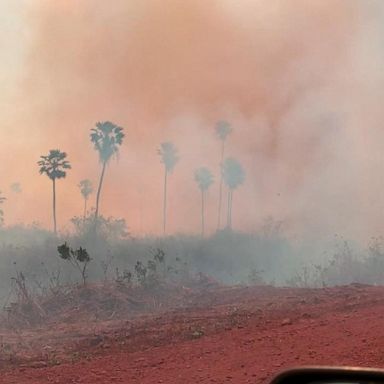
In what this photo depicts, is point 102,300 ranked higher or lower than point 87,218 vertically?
lower

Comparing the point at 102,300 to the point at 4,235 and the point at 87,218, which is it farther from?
the point at 4,235

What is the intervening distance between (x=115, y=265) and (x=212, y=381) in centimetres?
2765

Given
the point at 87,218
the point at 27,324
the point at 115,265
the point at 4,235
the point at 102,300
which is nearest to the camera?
the point at 27,324

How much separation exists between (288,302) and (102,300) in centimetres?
700

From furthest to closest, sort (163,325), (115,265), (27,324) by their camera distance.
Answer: (115,265)
(27,324)
(163,325)

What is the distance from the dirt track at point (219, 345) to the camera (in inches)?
389

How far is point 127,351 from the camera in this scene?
1198 centimetres

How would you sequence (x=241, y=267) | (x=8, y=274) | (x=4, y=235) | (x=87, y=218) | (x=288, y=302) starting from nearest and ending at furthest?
(x=288, y=302)
(x=8, y=274)
(x=241, y=267)
(x=87, y=218)
(x=4, y=235)

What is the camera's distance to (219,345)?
37.9ft

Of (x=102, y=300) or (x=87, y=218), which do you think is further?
(x=87, y=218)

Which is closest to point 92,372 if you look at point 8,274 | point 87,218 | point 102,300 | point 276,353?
point 276,353

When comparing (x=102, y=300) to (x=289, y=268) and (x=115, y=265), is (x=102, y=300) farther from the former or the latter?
(x=289, y=268)

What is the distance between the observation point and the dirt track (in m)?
9.88

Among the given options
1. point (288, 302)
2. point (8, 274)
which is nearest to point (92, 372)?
point (288, 302)
